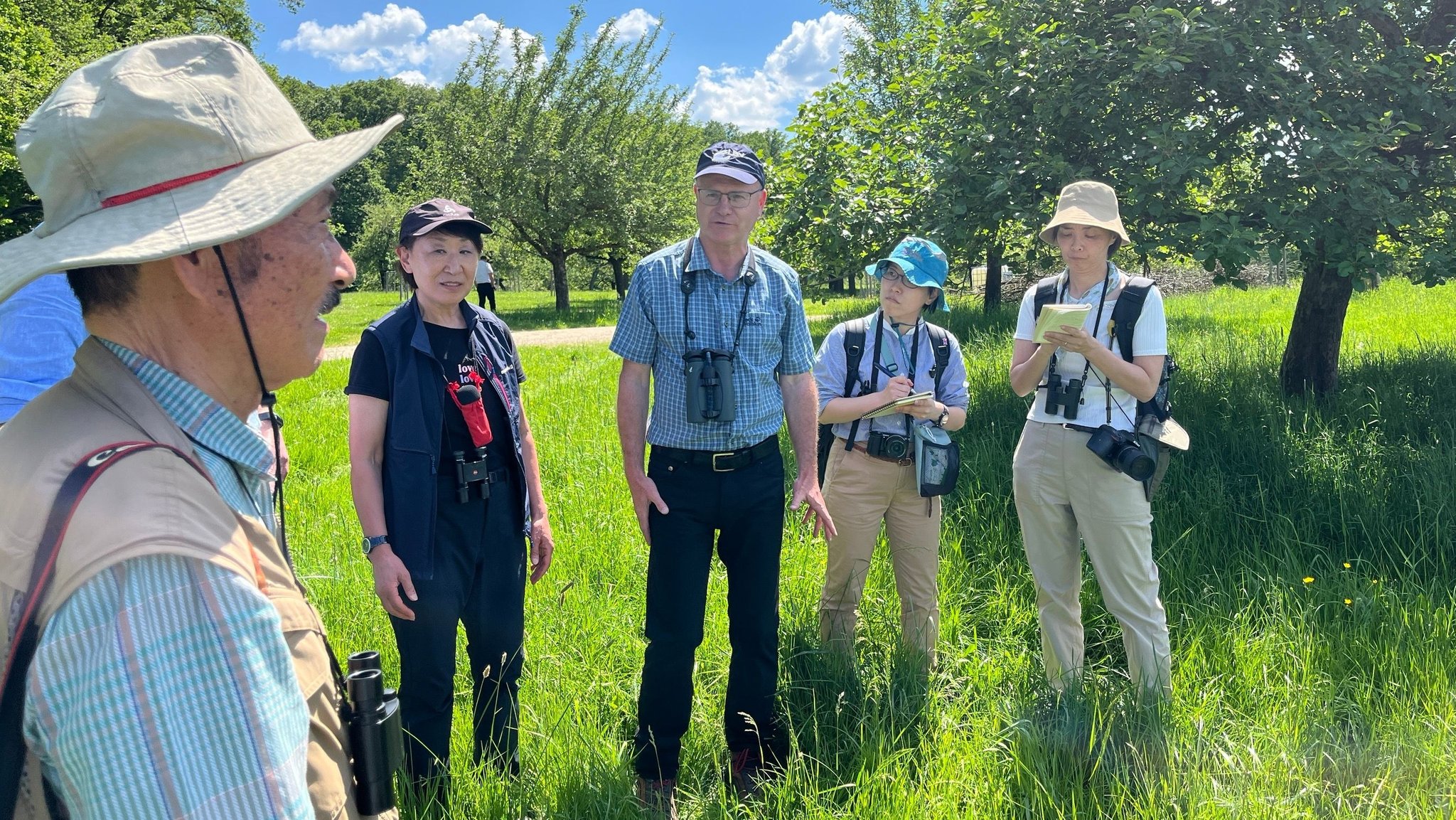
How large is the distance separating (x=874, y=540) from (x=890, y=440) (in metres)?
0.47

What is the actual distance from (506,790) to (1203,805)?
2.11 m

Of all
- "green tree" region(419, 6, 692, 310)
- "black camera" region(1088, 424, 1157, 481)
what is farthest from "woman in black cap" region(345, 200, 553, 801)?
"green tree" region(419, 6, 692, 310)

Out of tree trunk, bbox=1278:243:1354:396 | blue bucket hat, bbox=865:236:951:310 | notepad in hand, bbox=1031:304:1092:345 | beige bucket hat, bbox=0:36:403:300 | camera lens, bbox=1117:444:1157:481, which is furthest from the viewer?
tree trunk, bbox=1278:243:1354:396

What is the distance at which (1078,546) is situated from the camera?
3.73 meters

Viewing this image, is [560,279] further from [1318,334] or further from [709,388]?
[709,388]

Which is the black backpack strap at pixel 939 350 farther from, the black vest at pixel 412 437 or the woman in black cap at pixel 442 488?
the black vest at pixel 412 437

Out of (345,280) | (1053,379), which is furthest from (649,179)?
(345,280)

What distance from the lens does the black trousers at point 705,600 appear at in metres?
3.07

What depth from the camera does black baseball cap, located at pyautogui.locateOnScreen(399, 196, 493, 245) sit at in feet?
9.90

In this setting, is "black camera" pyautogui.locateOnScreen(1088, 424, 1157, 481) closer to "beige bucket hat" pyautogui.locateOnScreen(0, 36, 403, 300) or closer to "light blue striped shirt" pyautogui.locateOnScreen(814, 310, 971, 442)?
"light blue striped shirt" pyautogui.locateOnScreen(814, 310, 971, 442)

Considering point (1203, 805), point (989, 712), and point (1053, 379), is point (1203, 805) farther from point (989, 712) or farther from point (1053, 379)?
point (1053, 379)

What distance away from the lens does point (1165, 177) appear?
5.97 meters

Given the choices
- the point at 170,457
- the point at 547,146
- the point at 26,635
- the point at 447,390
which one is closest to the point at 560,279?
the point at 547,146

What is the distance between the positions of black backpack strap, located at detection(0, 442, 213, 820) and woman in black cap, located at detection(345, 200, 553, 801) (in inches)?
73.6
